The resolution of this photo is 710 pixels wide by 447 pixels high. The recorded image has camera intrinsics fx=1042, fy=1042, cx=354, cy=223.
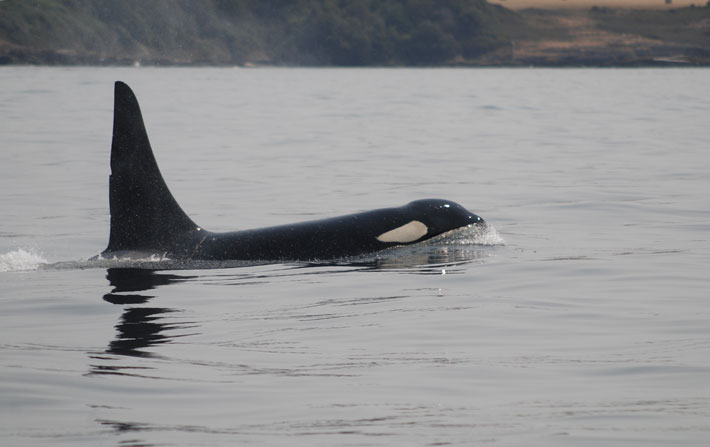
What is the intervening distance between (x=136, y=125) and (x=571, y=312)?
503cm

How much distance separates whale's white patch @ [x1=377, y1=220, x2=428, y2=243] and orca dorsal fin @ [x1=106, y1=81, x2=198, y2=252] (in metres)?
2.37

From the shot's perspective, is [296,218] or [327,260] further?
[296,218]

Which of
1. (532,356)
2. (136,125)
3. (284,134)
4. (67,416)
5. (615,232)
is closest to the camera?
(67,416)

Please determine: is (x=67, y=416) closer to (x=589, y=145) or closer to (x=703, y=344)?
(x=703, y=344)

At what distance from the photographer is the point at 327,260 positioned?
11828mm

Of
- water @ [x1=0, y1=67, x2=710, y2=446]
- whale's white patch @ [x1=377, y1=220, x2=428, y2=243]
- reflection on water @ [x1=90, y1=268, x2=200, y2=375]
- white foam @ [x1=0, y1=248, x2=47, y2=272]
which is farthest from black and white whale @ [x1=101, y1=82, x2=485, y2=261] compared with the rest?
white foam @ [x1=0, y1=248, x2=47, y2=272]

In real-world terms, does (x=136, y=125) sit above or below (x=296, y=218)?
above

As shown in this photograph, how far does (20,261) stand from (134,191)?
6.80ft

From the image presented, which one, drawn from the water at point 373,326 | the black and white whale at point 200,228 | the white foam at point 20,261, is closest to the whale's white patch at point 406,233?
the black and white whale at point 200,228

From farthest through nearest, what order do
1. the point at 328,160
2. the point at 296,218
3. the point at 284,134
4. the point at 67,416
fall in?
the point at 284,134 → the point at 328,160 → the point at 296,218 → the point at 67,416

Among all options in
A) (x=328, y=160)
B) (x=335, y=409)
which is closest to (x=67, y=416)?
(x=335, y=409)

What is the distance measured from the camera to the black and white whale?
11.2m

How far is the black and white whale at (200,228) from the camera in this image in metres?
11.2

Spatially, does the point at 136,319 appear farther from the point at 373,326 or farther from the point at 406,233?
the point at 406,233
